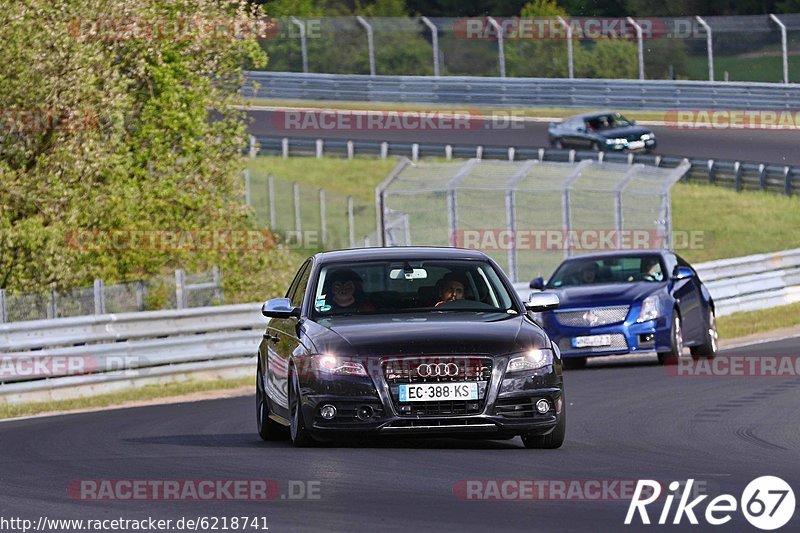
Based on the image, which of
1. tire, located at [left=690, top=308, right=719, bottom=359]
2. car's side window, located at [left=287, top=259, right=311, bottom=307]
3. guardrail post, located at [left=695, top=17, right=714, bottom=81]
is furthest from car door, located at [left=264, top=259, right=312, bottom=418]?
guardrail post, located at [left=695, top=17, right=714, bottom=81]

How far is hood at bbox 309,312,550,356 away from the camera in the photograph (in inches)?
426

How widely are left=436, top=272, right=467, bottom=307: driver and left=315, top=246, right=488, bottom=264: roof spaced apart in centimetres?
21

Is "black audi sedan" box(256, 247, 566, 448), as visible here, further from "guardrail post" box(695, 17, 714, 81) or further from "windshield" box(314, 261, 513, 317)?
"guardrail post" box(695, 17, 714, 81)

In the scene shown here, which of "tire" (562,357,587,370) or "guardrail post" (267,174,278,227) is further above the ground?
"tire" (562,357,587,370)

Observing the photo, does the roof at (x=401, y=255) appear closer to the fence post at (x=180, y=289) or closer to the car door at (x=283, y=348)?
the car door at (x=283, y=348)

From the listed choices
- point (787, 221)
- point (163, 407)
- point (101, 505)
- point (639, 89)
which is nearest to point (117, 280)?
point (163, 407)

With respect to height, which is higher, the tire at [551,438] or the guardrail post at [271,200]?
the tire at [551,438]

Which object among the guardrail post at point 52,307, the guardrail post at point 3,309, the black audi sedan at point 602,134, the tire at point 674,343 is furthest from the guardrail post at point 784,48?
the guardrail post at point 3,309

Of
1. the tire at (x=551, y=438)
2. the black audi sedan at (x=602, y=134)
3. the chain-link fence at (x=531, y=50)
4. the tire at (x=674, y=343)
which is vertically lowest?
the black audi sedan at (x=602, y=134)

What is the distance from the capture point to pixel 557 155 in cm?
4875

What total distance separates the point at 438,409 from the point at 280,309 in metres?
1.65

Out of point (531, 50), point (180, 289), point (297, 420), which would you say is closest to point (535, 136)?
point (531, 50)

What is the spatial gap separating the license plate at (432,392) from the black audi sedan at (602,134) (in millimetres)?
38319

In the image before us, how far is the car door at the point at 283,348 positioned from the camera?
461 inches
